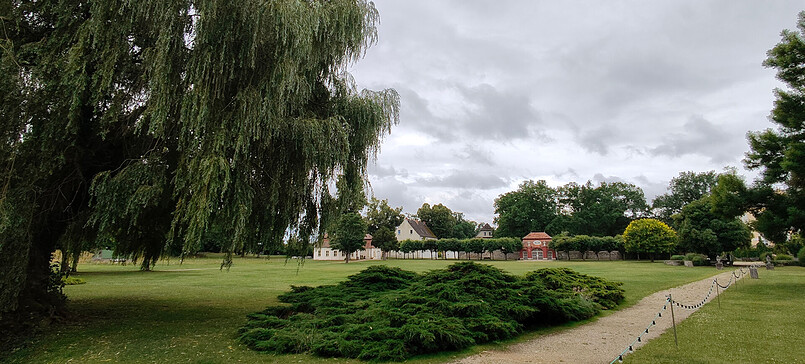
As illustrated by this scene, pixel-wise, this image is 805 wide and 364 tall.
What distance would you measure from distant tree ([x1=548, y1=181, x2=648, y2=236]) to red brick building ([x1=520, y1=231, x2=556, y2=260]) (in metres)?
12.6

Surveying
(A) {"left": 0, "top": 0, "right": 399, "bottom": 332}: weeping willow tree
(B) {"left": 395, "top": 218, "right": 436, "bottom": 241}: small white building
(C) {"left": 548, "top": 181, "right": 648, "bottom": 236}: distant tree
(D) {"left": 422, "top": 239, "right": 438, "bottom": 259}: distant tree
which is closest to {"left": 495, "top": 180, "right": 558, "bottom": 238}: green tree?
(C) {"left": 548, "top": 181, "right": 648, "bottom": 236}: distant tree

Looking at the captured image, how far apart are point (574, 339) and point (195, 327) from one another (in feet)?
28.9

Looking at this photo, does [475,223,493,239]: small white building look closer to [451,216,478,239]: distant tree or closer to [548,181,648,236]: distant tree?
[451,216,478,239]: distant tree

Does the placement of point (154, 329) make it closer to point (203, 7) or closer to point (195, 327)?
point (195, 327)

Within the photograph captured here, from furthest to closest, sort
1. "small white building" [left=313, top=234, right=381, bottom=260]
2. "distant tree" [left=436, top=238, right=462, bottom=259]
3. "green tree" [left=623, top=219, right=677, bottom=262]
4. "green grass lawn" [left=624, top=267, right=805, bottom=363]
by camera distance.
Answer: "small white building" [left=313, top=234, right=381, bottom=260]
"distant tree" [left=436, top=238, right=462, bottom=259]
"green tree" [left=623, top=219, right=677, bottom=262]
"green grass lawn" [left=624, top=267, right=805, bottom=363]

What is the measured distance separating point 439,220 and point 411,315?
95.9m

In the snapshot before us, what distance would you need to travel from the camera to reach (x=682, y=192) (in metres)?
81.9

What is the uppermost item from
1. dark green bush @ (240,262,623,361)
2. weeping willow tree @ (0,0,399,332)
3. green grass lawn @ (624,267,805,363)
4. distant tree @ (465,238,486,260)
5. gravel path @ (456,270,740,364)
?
weeping willow tree @ (0,0,399,332)

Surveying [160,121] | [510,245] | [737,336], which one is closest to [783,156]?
[737,336]

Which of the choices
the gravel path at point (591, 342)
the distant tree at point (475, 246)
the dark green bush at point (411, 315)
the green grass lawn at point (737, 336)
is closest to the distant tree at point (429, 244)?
the distant tree at point (475, 246)

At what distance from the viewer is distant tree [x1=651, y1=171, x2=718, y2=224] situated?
261 ft

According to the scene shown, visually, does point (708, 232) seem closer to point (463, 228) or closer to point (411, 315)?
point (411, 315)

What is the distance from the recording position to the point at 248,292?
61.3 feet

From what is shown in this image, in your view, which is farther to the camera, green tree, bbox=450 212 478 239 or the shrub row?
green tree, bbox=450 212 478 239
